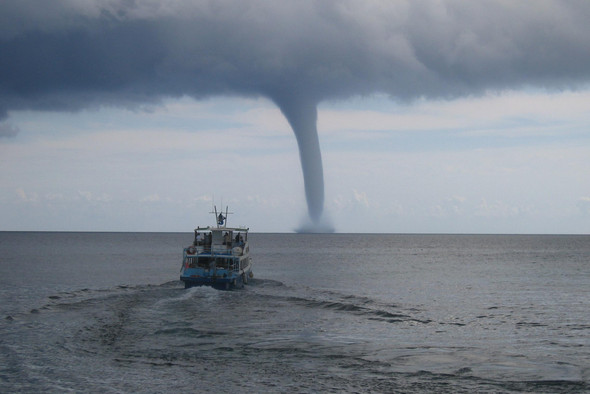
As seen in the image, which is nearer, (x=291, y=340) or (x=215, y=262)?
(x=291, y=340)

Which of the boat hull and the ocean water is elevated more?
the boat hull

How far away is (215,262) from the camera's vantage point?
65438 millimetres

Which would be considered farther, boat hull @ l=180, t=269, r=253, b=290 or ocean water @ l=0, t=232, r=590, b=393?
boat hull @ l=180, t=269, r=253, b=290

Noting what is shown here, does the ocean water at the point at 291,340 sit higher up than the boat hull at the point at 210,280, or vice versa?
the boat hull at the point at 210,280

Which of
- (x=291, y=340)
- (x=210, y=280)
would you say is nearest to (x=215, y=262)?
(x=210, y=280)

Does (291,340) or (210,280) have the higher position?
(210,280)

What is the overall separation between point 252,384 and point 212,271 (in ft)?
118

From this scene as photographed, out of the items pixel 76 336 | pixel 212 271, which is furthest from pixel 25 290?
pixel 76 336

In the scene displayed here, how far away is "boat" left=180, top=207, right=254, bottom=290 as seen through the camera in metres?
64.4

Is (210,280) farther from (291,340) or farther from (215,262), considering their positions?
(291,340)

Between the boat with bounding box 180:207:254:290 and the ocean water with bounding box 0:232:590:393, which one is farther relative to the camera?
the boat with bounding box 180:207:254:290

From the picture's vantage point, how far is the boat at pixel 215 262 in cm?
6438

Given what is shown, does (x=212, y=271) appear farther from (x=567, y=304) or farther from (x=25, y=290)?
(x=567, y=304)

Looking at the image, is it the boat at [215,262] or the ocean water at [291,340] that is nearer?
the ocean water at [291,340]
